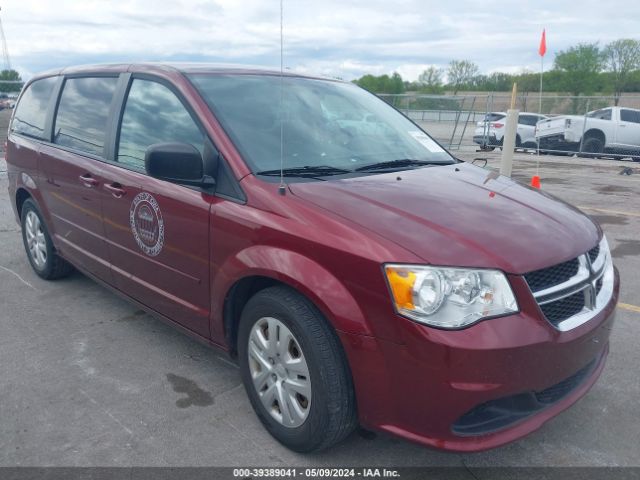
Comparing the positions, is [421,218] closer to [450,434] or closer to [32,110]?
[450,434]

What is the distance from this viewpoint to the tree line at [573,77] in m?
51.8

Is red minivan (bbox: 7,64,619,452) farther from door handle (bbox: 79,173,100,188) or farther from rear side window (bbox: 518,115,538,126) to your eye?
rear side window (bbox: 518,115,538,126)

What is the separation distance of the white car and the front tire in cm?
1867

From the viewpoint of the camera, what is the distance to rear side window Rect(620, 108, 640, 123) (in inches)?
699

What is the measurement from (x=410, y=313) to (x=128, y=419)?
66.1 inches

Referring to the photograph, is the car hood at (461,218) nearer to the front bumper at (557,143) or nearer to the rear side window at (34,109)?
the rear side window at (34,109)

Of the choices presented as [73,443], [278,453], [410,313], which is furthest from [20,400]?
[410,313]

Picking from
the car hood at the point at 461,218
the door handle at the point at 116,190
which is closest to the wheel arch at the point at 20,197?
the door handle at the point at 116,190

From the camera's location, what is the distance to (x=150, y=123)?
3598 mm

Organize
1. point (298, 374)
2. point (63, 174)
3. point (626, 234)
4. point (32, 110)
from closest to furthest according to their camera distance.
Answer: point (298, 374)
point (63, 174)
point (32, 110)
point (626, 234)

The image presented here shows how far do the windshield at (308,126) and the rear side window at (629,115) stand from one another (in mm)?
16276

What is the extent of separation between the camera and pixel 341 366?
2488 mm

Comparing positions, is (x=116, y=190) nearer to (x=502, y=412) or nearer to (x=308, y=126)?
(x=308, y=126)

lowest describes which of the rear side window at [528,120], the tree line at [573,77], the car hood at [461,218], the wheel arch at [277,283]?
the wheel arch at [277,283]
